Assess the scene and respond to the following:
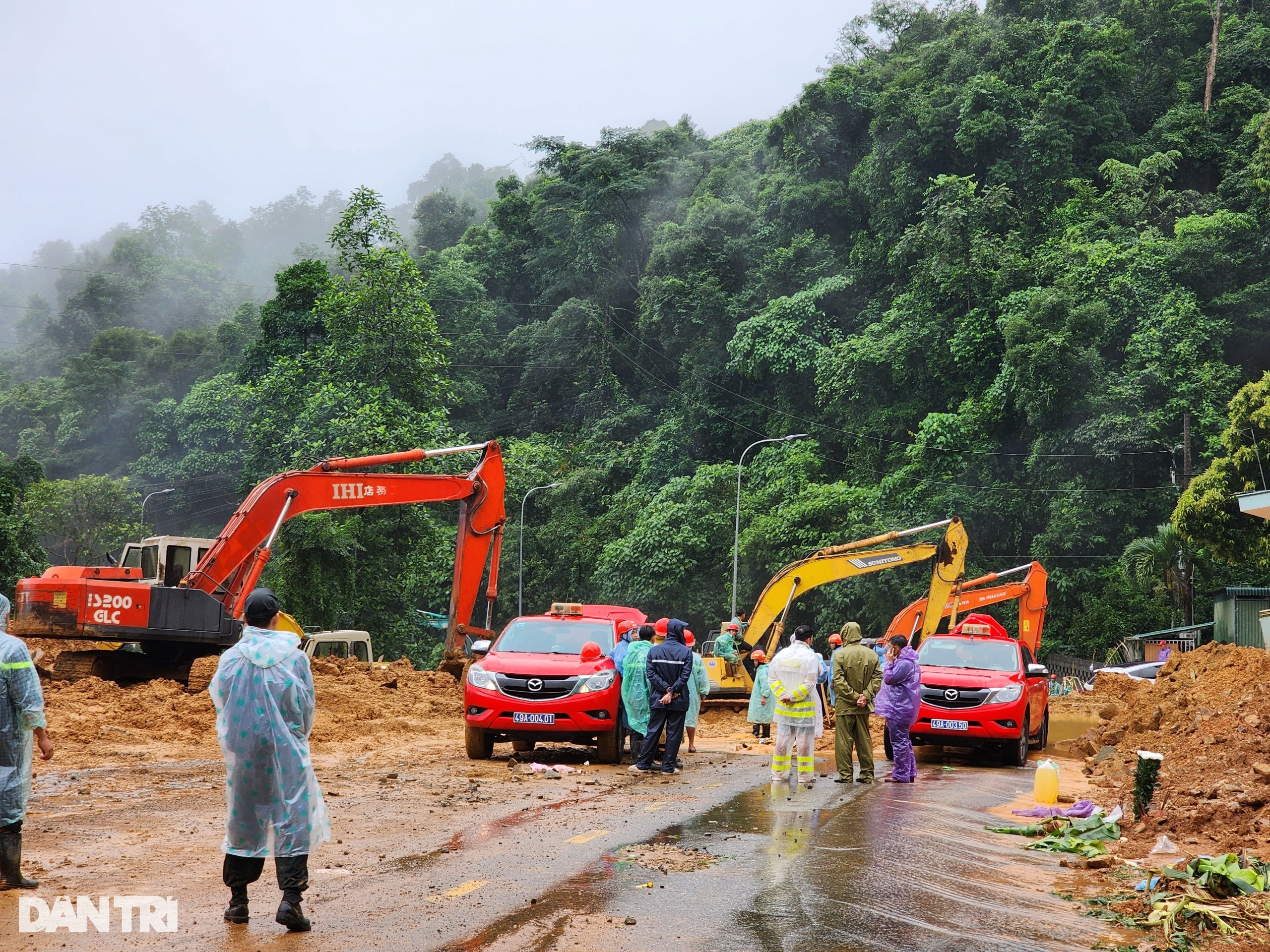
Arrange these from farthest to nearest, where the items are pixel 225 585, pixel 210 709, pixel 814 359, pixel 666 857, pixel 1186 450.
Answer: pixel 814 359 < pixel 1186 450 < pixel 225 585 < pixel 210 709 < pixel 666 857

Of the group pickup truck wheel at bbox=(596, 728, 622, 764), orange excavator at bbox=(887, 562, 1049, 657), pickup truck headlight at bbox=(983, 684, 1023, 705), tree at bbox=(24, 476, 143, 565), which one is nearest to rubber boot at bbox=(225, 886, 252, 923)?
pickup truck wheel at bbox=(596, 728, 622, 764)

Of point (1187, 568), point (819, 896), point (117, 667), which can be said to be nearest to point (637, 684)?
point (819, 896)

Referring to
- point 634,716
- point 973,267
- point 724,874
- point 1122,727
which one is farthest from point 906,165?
point 724,874

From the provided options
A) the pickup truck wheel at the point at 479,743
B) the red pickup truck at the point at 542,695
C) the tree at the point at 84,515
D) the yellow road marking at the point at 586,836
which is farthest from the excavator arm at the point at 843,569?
the tree at the point at 84,515

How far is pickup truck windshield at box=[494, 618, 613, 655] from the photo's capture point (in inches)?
595

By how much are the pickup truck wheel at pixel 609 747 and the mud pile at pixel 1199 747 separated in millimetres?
5622

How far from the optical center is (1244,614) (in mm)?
32844

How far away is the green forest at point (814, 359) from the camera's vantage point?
39281 millimetres

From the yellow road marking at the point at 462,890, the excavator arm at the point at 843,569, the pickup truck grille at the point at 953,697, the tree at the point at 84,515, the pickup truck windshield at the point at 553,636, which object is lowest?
the yellow road marking at the point at 462,890

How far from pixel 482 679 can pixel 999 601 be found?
758 inches

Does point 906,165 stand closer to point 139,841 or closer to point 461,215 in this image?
point 461,215

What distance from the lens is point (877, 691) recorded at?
13.8 meters

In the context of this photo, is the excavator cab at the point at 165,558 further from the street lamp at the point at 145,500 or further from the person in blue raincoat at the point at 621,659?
the street lamp at the point at 145,500

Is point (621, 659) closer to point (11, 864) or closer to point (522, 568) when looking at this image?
point (11, 864)
